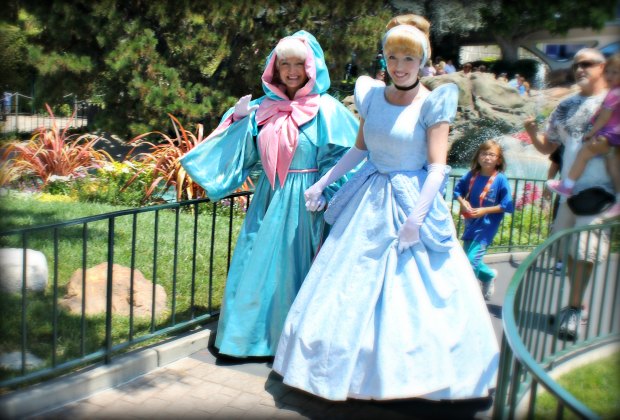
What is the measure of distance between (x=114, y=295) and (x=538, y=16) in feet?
18.2

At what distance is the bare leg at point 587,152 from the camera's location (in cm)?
332

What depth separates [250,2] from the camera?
9.20m

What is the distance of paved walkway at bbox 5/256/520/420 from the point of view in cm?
269

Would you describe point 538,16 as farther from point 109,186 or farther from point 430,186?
point 430,186

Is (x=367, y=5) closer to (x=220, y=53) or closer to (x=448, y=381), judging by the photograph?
(x=220, y=53)

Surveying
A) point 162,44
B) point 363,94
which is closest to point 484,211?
point 363,94

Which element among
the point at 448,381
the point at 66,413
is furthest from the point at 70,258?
the point at 448,381

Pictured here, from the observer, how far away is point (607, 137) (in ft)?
10.8

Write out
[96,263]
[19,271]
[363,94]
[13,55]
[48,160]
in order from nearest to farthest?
1. [363,94]
2. [19,271]
3. [96,263]
4. [48,160]
5. [13,55]

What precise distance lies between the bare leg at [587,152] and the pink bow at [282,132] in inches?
51.6

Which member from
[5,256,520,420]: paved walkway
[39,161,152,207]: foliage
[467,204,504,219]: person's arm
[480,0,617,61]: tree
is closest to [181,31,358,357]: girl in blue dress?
[5,256,520,420]: paved walkway

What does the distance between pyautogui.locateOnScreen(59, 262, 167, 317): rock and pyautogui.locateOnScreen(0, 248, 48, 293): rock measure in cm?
16

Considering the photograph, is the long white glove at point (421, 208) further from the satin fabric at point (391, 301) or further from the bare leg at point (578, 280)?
the bare leg at point (578, 280)

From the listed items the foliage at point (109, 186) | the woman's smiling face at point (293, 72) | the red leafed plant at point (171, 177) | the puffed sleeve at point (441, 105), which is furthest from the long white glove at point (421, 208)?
the foliage at point (109, 186)
